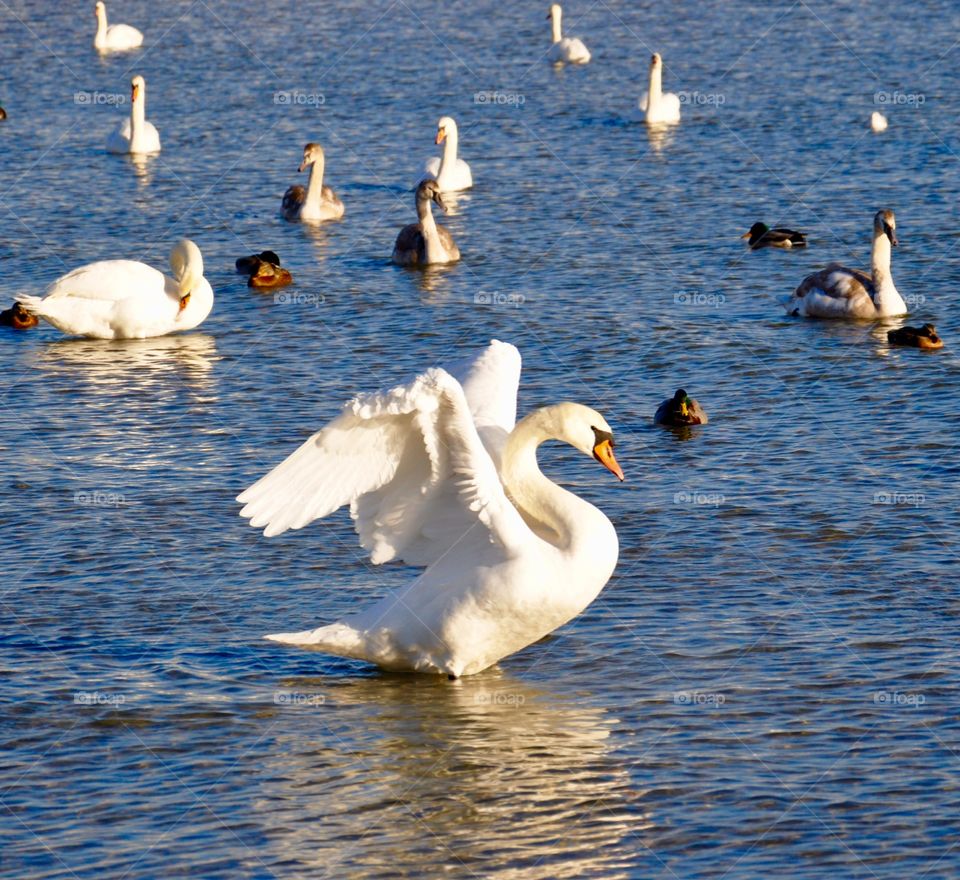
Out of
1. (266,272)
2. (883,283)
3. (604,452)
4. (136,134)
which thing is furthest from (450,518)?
(136,134)

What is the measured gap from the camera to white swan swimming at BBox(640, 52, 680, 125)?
3145cm

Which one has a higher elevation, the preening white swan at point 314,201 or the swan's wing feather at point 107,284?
the preening white swan at point 314,201

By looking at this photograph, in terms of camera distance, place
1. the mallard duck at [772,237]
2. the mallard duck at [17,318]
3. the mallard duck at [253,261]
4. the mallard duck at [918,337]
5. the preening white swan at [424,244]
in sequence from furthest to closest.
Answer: the preening white swan at [424,244]
the mallard duck at [772,237]
the mallard duck at [253,261]
the mallard duck at [17,318]
the mallard duck at [918,337]

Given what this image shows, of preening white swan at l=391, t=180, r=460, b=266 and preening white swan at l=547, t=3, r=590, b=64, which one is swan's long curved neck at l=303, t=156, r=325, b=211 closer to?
preening white swan at l=391, t=180, r=460, b=266

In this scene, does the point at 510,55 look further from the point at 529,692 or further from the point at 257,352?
the point at 529,692

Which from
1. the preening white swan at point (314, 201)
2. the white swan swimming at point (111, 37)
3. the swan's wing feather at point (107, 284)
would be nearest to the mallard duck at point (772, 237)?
the preening white swan at point (314, 201)

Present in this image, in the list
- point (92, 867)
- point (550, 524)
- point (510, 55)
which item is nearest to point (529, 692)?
point (550, 524)

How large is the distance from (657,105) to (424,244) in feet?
31.0

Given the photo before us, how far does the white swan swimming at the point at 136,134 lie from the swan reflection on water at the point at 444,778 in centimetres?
1933

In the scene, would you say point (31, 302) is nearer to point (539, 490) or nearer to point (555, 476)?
point (555, 476)

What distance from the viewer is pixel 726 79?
3475cm

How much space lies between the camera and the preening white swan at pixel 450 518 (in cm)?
1097

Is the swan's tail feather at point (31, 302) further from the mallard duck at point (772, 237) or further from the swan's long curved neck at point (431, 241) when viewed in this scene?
the mallard duck at point (772, 237)

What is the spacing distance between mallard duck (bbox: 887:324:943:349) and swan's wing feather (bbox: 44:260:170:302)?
7.45m
